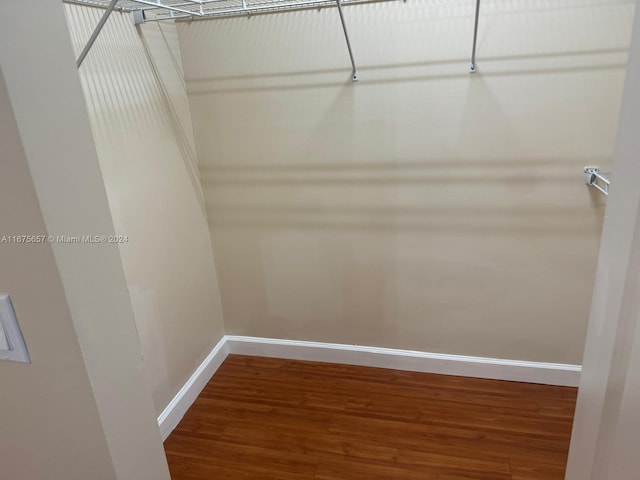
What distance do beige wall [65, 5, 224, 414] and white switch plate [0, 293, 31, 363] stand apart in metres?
1.03

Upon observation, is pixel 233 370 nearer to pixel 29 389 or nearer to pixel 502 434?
pixel 502 434

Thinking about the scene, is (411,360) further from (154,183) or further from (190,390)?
(154,183)

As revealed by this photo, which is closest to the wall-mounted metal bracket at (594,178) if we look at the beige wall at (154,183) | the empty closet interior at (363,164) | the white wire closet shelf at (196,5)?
the empty closet interior at (363,164)

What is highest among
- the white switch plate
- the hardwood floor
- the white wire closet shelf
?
the white wire closet shelf

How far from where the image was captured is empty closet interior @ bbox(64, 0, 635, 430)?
5.62 ft

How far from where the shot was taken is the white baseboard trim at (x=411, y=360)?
2.16 meters

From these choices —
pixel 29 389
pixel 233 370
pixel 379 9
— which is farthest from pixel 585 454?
pixel 233 370

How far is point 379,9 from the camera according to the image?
5.90ft

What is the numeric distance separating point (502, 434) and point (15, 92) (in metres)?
2.02

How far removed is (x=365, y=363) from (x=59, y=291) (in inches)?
77.7

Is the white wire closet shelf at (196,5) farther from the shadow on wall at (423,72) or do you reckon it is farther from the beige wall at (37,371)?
the beige wall at (37,371)

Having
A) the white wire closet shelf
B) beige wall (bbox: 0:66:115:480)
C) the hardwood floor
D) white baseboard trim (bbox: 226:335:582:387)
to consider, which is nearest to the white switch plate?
beige wall (bbox: 0:66:115:480)

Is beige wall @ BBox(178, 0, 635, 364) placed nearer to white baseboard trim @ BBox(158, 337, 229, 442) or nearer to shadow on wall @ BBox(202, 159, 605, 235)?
shadow on wall @ BBox(202, 159, 605, 235)

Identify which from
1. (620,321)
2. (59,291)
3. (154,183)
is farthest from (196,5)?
(620,321)
